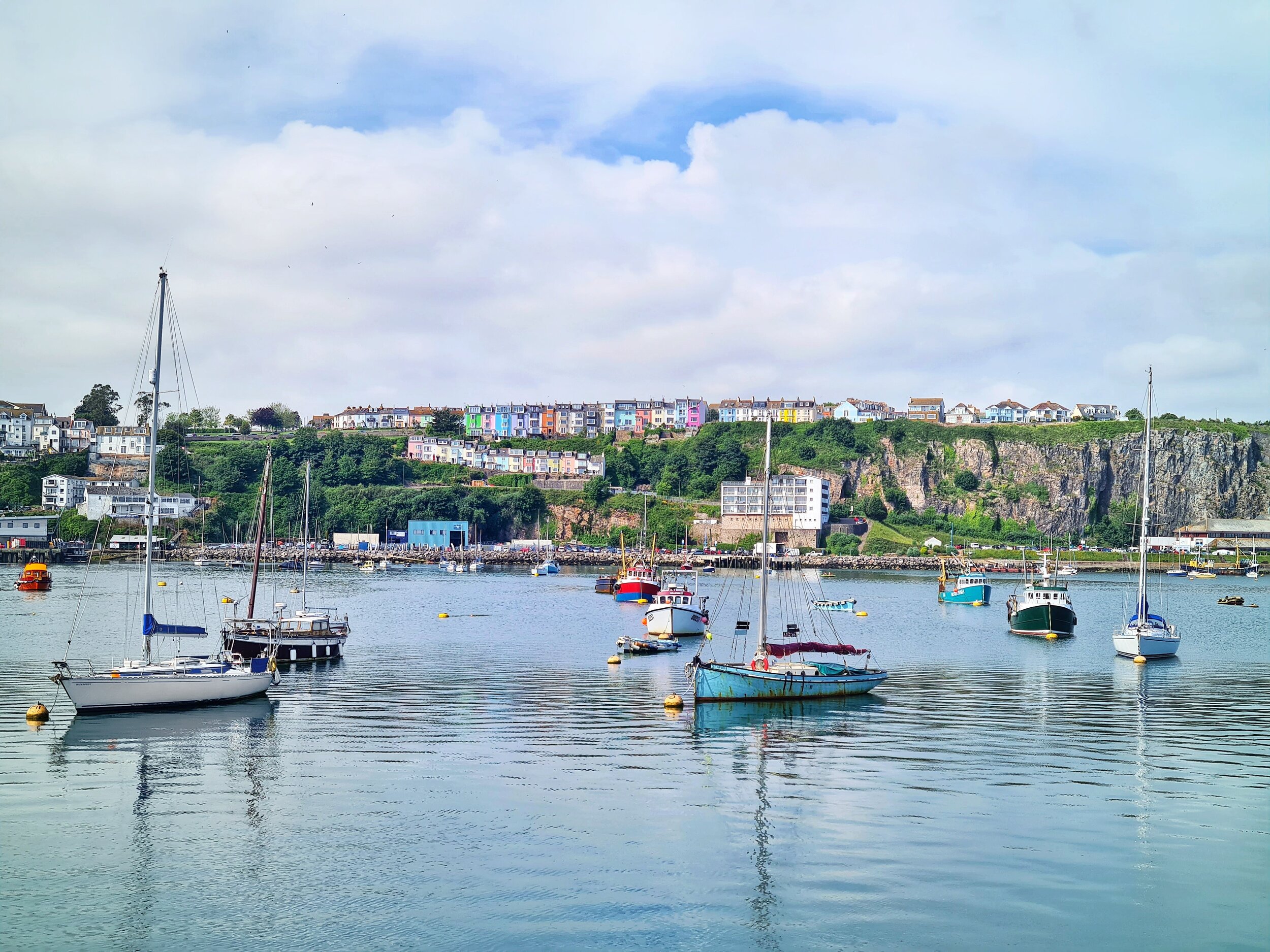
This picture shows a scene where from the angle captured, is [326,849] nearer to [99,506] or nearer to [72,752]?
[72,752]

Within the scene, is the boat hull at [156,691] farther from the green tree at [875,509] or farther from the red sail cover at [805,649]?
the green tree at [875,509]

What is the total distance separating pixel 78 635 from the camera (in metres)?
58.2

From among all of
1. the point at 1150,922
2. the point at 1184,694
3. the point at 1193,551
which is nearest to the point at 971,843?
the point at 1150,922

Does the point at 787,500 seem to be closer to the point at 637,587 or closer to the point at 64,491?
the point at 637,587

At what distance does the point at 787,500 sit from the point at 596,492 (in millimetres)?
35687

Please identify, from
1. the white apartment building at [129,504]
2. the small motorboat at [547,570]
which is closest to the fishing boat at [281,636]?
the small motorboat at [547,570]

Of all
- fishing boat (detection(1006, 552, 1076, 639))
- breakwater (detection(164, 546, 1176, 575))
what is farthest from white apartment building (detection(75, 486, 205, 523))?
fishing boat (detection(1006, 552, 1076, 639))

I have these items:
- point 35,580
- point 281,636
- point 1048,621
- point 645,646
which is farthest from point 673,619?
point 35,580

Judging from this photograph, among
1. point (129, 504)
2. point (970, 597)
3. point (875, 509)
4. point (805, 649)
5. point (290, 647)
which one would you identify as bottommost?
point (970, 597)

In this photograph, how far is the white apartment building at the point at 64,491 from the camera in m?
178

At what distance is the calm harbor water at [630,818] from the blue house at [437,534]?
13476cm

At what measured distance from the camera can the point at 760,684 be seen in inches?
1492

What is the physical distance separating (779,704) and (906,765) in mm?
9583

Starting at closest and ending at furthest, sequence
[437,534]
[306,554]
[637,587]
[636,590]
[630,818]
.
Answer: [630,818]
[306,554]
[636,590]
[637,587]
[437,534]
